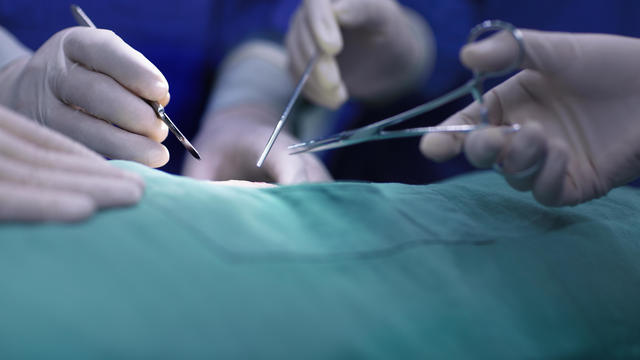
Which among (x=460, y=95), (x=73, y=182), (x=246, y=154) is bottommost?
(x=246, y=154)

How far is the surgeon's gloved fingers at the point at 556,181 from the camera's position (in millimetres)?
746

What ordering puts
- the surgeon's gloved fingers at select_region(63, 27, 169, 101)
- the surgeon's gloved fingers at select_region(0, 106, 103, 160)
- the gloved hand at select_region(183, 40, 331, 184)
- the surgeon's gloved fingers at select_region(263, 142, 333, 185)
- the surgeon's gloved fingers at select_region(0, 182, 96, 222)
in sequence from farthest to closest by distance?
the gloved hand at select_region(183, 40, 331, 184) < the surgeon's gloved fingers at select_region(263, 142, 333, 185) < the surgeon's gloved fingers at select_region(63, 27, 169, 101) < the surgeon's gloved fingers at select_region(0, 106, 103, 160) < the surgeon's gloved fingers at select_region(0, 182, 96, 222)

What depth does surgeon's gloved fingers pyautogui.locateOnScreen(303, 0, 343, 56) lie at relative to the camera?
1.38 metres

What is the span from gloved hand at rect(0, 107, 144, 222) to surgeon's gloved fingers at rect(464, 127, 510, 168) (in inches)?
19.6

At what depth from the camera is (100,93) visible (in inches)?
40.3

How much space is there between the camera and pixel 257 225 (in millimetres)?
666

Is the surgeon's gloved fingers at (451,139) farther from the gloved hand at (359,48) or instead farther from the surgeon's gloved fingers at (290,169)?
the gloved hand at (359,48)

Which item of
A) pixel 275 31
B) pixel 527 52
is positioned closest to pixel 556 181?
pixel 527 52

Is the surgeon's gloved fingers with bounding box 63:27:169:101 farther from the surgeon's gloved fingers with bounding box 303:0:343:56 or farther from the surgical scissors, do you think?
the surgeon's gloved fingers with bounding box 303:0:343:56

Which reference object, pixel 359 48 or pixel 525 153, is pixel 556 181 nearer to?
pixel 525 153

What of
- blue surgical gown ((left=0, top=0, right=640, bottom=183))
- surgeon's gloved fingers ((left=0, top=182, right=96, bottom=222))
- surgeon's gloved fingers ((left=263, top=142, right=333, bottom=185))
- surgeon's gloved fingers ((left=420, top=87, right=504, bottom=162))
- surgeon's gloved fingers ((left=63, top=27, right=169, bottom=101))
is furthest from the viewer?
blue surgical gown ((left=0, top=0, right=640, bottom=183))

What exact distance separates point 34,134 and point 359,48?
4.48 feet

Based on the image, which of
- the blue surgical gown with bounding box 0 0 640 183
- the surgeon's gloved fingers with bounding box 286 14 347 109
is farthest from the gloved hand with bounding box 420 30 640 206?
the blue surgical gown with bounding box 0 0 640 183

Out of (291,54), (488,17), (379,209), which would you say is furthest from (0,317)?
(488,17)
